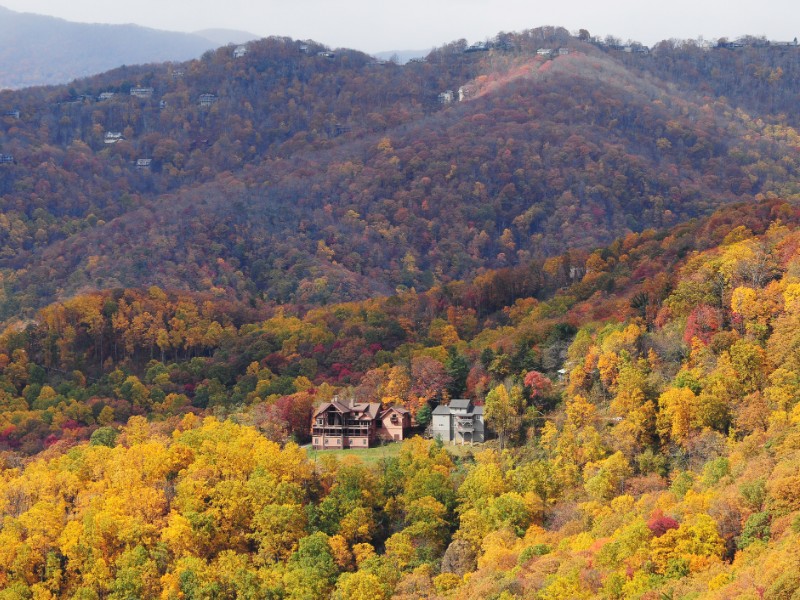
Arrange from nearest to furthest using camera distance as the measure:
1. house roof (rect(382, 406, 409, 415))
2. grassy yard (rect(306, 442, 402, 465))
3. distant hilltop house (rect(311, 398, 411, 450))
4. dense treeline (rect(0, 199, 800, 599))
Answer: dense treeline (rect(0, 199, 800, 599)) → grassy yard (rect(306, 442, 402, 465)) → distant hilltop house (rect(311, 398, 411, 450)) → house roof (rect(382, 406, 409, 415))

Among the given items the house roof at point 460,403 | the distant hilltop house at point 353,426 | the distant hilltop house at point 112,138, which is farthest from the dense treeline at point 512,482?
the distant hilltop house at point 112,138

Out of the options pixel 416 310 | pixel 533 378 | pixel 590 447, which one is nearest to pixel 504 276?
pixel 416 310

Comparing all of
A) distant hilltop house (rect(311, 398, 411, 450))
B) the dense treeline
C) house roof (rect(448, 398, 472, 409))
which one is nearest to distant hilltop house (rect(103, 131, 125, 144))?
the dense treeline

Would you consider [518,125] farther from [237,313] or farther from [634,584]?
[634,584]

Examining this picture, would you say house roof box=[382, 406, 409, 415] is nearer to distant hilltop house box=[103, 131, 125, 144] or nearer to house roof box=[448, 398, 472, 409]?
house roof box=[448, 398, 472, 409]

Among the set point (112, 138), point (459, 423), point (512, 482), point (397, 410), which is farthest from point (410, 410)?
point (112, 138)

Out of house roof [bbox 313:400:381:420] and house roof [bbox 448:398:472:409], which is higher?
house roof [bbox 448:398:472:409]

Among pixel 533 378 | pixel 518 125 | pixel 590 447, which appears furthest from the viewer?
pixel 518 125

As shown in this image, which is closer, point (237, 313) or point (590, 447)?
point (590, 447)
